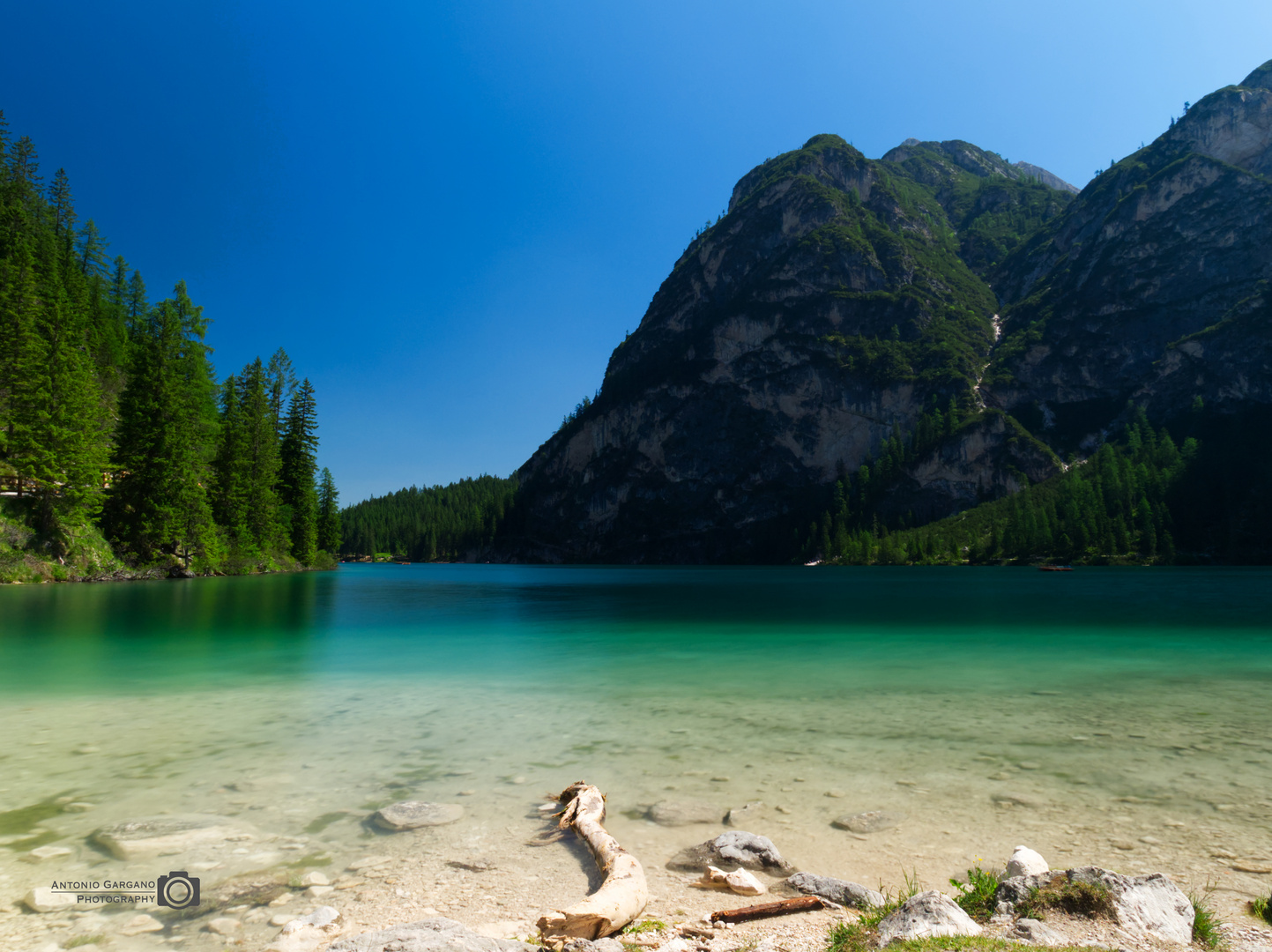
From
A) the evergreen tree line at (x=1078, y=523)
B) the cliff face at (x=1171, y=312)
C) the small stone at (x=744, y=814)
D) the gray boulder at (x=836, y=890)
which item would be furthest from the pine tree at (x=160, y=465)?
the cliff face at (x=1171, y=312)

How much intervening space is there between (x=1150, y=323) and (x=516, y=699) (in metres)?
230

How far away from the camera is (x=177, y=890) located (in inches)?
219

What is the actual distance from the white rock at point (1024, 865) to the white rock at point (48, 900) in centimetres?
779

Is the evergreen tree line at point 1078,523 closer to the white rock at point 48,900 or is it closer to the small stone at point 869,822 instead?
the small stone at point 869,822

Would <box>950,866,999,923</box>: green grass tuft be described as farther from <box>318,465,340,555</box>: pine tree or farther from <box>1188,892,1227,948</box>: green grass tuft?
<box>318,465,340,555</box>: pine tree

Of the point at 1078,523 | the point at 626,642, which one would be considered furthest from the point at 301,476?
the point at 1078,523

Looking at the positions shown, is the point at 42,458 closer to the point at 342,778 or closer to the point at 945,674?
the point at 342,778

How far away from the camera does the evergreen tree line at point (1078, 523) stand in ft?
415

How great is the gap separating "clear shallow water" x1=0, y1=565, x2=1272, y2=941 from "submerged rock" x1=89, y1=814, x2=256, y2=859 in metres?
0.23

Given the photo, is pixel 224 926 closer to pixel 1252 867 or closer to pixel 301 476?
pixel 1252 867

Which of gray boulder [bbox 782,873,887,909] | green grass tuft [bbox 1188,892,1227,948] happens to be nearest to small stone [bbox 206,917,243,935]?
gray boulder [bbox 782,873,887,909]

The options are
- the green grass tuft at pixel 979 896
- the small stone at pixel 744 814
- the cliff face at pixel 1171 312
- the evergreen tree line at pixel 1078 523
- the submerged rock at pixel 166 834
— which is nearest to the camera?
the green grass tuft at pixel 979 896

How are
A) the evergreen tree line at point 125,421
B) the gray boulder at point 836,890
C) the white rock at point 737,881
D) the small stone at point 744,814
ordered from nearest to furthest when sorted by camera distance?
1. the gray boulder at point 836,890
2. the white rock at point 737,881
3. the small stone at point 744,814
4. the evergreen tree line at point 125,421

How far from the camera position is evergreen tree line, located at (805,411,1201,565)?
126562 mm
